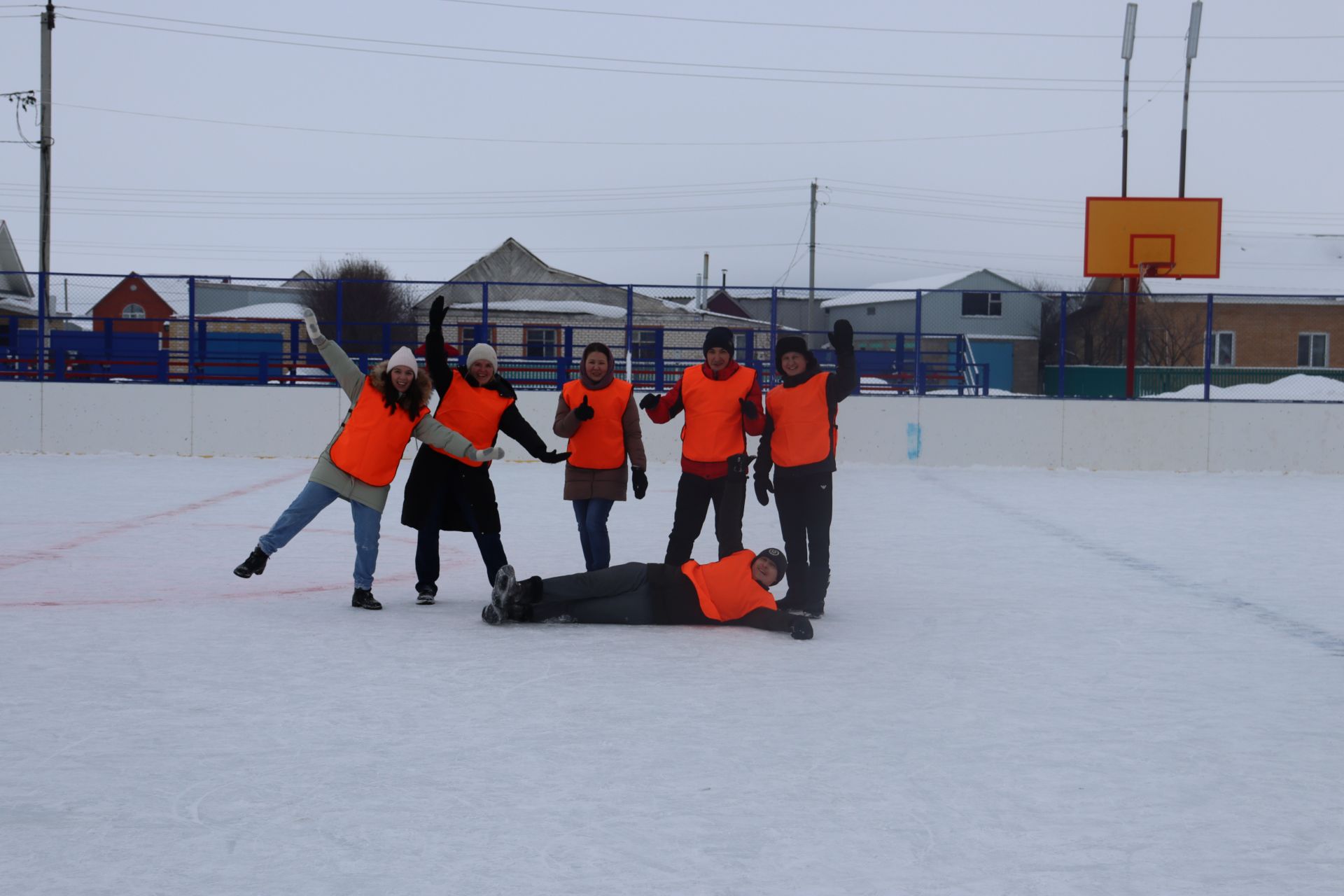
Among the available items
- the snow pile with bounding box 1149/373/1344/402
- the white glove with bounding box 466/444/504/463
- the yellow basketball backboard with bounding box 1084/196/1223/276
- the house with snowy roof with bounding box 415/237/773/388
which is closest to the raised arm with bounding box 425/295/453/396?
the white glove with bounding box 466/444/504/463

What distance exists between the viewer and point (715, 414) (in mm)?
6320

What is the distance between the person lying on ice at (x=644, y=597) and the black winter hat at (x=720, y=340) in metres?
1.06

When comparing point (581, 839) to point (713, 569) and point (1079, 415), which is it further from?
point (1079, 415)

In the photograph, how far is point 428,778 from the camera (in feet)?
11.7

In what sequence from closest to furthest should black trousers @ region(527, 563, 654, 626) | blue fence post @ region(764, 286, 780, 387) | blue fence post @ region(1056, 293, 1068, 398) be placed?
1. black trousers @ region(527, 563, 654, 626)
2. blue fence post @ region(1056, 293, 1068, 398)
3. blue fence post @ region(764, 286, 780, 387)

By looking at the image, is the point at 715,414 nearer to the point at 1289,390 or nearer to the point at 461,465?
the point at 461,465

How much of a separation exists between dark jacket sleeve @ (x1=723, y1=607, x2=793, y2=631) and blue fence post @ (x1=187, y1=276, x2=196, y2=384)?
41.4ft

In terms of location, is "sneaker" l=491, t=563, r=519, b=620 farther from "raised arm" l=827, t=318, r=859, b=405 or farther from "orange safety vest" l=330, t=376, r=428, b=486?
"raised arm" l=827, t=318, r=859, b=405

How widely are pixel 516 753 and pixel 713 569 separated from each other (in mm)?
2125

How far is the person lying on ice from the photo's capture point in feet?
18.8

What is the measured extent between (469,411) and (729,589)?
5.19 feet

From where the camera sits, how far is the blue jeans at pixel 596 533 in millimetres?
6492

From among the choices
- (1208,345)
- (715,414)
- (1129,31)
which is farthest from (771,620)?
(1129,31)

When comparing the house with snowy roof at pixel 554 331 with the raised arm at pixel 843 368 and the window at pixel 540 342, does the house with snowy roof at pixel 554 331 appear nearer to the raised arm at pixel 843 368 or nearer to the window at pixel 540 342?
the window at pixel 540 342
